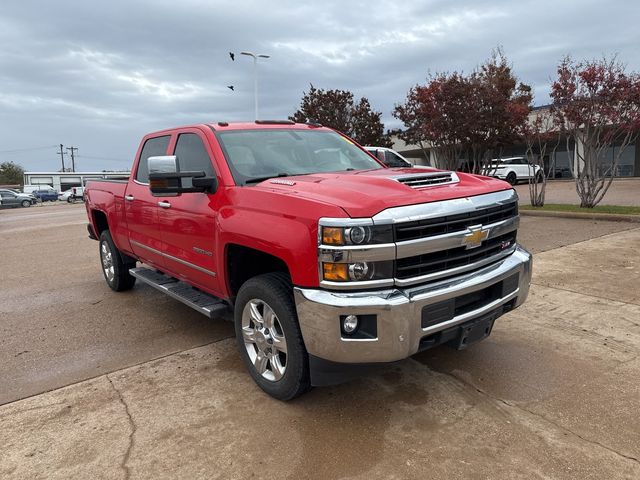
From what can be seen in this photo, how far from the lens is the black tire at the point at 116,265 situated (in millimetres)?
6000

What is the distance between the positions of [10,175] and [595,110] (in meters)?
101

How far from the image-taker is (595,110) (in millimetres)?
11023

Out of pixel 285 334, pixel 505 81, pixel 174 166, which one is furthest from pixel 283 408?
pixel 505 81

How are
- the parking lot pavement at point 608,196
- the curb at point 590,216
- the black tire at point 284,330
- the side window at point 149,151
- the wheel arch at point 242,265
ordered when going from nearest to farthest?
the black tire at point 284,330 → the wheel arch at point 242,265 → the side window at point 149,151 → the curb at point 590,216 → the parking lot pavement at point 608,196

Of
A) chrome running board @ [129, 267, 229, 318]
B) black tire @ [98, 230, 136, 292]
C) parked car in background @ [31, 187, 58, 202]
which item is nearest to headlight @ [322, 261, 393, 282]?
chrome running board @ [129, 267, 229, 318]

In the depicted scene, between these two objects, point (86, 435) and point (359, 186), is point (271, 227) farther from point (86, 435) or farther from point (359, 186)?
point (86, 435)

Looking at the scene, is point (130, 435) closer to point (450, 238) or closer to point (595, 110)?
point (450, 238)

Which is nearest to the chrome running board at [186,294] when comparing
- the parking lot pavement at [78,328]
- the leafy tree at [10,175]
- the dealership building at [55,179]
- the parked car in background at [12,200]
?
the parking lot pavement at [78,328]

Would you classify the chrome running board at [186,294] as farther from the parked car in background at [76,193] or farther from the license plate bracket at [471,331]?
the parked car in background at [76,193]

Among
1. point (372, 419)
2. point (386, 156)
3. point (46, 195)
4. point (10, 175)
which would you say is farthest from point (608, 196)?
point (10, 175)

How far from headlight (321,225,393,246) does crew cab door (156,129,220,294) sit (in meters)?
1.26

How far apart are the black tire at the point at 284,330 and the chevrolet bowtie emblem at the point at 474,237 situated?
1.13 meters

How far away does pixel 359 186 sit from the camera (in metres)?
2.97

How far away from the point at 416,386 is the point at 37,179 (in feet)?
306
